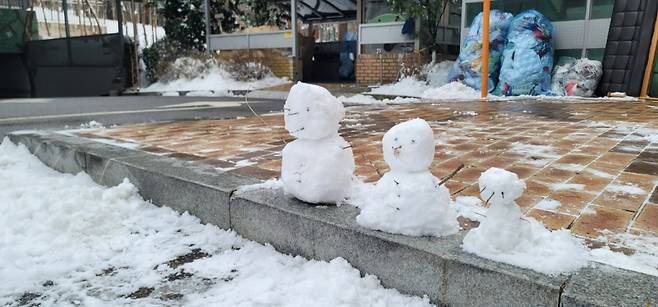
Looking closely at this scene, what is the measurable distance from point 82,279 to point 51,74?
16937mm

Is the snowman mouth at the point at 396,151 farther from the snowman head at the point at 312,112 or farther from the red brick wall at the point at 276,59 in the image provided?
the red brick wall at the point at 276,59

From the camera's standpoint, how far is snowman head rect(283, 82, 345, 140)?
1891mm

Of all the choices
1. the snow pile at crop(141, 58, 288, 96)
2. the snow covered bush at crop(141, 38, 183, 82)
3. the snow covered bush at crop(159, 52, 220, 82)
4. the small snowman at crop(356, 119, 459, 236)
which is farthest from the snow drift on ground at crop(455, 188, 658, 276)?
the snow covered bush at crop(141, 38, 183, 82)

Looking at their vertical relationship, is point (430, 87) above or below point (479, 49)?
below

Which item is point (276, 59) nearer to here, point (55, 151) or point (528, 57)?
point (528, 57)

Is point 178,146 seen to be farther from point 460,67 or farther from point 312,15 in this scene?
point 312,15

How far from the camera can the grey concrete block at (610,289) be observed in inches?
45.1

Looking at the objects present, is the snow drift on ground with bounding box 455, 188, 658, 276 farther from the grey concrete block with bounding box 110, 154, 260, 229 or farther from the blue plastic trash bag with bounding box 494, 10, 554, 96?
the blue plastic trash bag with bounding box 494, 10, 554, 96

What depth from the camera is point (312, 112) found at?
6.22ft

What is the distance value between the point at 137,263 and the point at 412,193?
4.27 ft

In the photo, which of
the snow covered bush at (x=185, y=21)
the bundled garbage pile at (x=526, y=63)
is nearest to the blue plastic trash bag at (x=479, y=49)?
the bundled garbage pile at (x=526, y=63)

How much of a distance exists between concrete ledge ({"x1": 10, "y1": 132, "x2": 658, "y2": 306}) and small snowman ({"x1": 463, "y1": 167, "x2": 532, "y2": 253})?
3.0 inches

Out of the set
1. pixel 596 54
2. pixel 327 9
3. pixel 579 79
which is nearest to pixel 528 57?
pixel 579 79

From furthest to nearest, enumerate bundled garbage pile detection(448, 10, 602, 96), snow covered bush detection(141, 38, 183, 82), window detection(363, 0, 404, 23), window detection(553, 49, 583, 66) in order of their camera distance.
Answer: snow covered bush detection(141, 38, 183, 82) < window detection(363, 0, 404, 23) < window detection(553, 49, 583, 66) < bundled garbage pile detection(448, 10, 602, 96)
